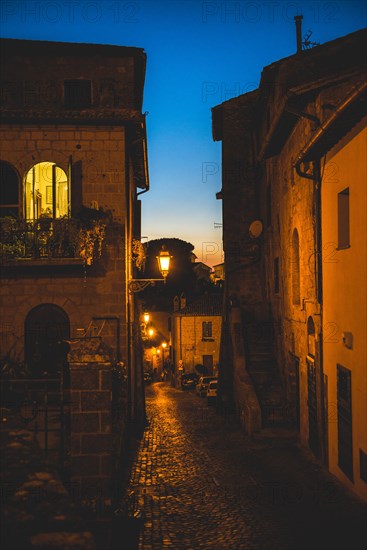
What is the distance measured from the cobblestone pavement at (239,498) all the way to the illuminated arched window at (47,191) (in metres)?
6.35

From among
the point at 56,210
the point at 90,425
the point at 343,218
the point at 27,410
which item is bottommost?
the point at 90,425

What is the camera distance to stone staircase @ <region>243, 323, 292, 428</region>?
16.8m

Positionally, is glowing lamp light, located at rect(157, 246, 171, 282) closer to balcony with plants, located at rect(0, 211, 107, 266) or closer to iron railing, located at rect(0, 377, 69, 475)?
balcony with plants, located at rect(0, 211, 107, 266)

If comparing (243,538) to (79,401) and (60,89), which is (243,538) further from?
(60,89)

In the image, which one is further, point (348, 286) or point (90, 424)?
point (348, 286)

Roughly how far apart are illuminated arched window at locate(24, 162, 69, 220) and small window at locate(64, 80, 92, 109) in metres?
1.85

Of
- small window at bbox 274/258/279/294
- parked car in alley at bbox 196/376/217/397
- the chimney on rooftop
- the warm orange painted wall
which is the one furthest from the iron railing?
parked car in alley at bbox 196/376/217/397

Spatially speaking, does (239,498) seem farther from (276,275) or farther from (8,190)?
(276,275)

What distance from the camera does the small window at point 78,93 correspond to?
1525cm

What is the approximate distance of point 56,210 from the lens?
48.1 ft

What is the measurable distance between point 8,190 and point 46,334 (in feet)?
12.0

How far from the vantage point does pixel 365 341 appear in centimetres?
931

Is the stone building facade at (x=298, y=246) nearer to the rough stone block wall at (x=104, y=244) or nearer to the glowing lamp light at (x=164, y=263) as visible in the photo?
the glowing lamp light at (x=164, y=263)

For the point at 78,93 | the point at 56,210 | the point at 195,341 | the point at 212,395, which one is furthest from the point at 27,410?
the point at 195,341
